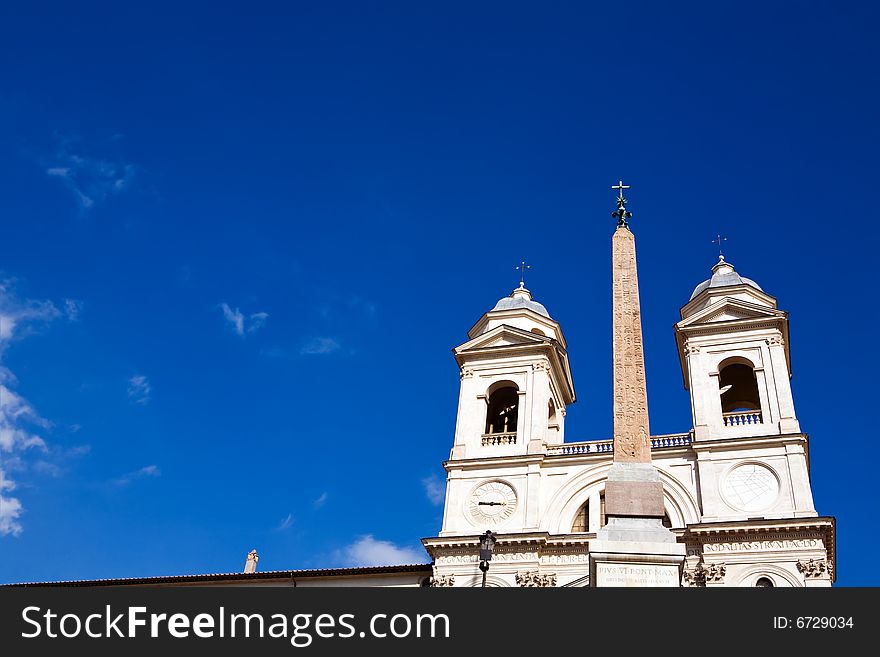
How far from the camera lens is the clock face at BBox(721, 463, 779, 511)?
3053 cm

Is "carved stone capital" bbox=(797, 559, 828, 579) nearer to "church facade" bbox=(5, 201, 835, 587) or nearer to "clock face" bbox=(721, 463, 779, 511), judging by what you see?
"church facade" bbox=(5, 201, 835, 587)

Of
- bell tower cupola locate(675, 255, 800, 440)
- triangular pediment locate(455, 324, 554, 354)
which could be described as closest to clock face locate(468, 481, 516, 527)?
triangular pediment locate(455, 324, 554, 354)

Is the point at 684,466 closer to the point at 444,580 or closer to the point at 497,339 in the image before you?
the point at 444,580

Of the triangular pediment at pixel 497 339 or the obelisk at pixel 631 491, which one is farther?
the triangular pediment at pixel 497 339

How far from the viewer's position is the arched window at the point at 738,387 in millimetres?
36469

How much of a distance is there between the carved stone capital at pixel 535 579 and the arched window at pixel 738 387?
Answer: 1089 centimetres

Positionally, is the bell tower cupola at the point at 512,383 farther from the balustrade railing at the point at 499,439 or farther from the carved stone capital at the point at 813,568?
the carved stone capital at the point at 813,568

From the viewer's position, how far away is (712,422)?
108ft

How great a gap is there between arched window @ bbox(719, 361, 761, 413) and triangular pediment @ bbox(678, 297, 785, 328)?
197 centimetres

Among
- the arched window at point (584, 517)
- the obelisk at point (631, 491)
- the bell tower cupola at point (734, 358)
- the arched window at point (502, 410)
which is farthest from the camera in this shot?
the arched window at point (502, 410)

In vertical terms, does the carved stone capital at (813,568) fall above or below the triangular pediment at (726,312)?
below

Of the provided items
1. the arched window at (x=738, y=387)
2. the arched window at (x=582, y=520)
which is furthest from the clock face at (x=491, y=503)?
the arched window at (x=738, y=387)

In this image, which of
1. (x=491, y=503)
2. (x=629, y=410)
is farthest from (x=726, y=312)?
(x=629, y=410)
